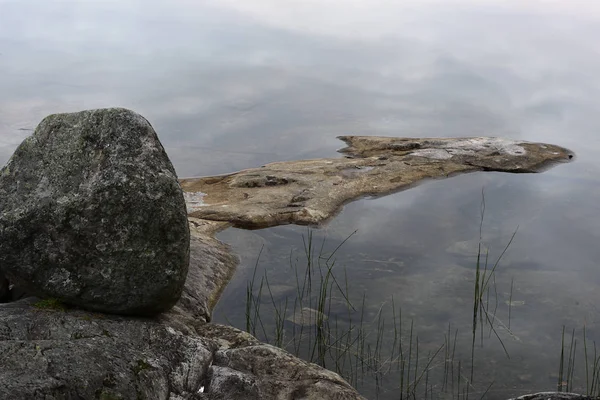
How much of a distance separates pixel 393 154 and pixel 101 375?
9.67 metres

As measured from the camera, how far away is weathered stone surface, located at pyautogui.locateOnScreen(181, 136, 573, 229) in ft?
35.3

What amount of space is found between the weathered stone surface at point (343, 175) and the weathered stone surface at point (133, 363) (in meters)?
4.57

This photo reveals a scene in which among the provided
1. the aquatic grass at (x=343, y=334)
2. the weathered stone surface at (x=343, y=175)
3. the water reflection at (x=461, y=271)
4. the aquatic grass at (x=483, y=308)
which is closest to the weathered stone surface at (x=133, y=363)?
the aquatic grass at (x=343, y=334)

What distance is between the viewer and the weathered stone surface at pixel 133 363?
482 cm

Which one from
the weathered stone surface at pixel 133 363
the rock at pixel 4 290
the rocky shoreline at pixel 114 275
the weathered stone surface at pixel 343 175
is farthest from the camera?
the weathered stone surface at pixel 343 175

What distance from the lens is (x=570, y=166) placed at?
14398 millimetres

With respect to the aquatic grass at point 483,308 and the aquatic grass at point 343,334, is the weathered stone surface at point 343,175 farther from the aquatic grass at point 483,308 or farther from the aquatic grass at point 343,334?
the aquatic grass at point 483,308

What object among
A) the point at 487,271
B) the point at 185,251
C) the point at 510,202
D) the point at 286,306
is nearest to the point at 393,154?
the point at 510,202

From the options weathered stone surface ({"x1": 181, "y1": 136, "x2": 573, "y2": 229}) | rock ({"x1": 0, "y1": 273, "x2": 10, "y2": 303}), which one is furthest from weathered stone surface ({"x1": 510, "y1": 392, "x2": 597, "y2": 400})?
weathered stone surface ({"x1": 181, "y1": 136, "x2": 573, "y2": 229})

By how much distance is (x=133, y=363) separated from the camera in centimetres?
529

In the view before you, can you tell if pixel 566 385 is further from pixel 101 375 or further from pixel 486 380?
pixel 101 375

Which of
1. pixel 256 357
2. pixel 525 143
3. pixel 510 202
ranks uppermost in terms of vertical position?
pixel 525 143

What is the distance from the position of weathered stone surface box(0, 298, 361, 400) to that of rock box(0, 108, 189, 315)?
0.77ft

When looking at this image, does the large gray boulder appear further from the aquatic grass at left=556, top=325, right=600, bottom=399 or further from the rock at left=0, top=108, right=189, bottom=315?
the aquatic grass at left=556, top=325, right=600, bottom=399
